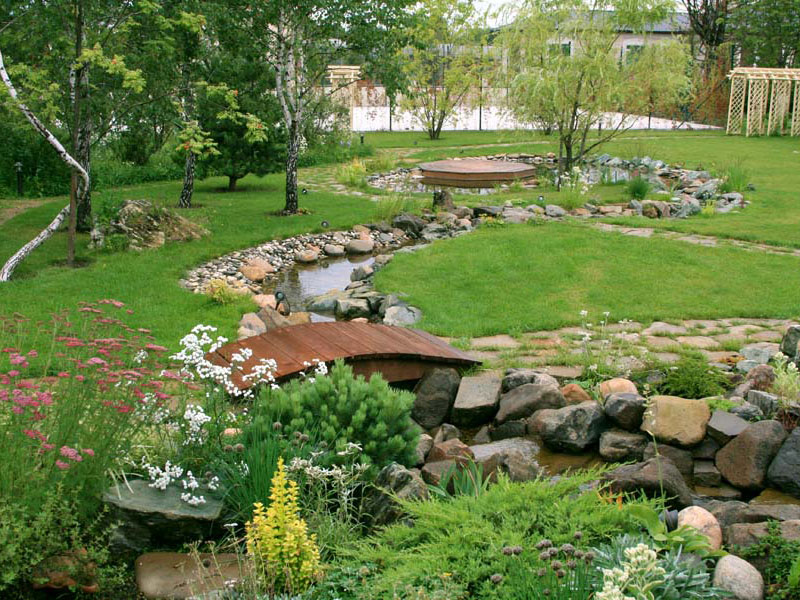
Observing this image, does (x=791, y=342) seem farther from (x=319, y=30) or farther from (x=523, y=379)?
(x=319, y=30)

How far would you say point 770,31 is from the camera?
102 ft

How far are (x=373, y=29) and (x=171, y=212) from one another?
3.98m

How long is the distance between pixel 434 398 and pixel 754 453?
2095 mm

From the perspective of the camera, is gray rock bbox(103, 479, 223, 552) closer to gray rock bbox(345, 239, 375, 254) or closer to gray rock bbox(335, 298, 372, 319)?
gray rock bbox(335, 298, 372, 319)

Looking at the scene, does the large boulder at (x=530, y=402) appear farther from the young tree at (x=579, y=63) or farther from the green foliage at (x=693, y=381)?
the young tree at (x=579, y=63)

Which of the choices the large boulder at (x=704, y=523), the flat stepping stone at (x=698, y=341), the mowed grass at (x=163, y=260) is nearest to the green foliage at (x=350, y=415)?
the large boulder at (x=704, y=523)

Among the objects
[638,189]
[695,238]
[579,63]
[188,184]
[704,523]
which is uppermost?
[579,63]

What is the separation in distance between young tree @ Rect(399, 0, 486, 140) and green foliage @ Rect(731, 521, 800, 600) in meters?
23.9

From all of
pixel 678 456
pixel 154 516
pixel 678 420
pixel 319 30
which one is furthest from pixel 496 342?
pixel 319 30

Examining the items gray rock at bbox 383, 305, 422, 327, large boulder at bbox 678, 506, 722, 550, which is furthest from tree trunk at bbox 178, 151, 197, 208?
large boulder at bbox 678, 506, 722, 550

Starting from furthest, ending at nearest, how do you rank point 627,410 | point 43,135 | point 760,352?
point 43,135, point 760,352, point 627,410

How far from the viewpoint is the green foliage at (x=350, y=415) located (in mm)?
4098

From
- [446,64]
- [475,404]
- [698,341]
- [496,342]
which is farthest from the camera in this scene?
[446,64]

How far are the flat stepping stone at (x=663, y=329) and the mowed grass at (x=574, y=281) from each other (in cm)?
15
